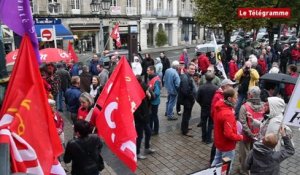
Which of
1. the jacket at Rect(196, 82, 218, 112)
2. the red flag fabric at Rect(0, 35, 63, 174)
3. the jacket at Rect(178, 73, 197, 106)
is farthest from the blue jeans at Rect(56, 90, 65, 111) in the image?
the red flag fabric at Rect(0, 35, 63, 174)

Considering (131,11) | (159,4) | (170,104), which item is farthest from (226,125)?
(159,4)

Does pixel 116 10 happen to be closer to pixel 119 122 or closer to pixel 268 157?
pixel 119 122

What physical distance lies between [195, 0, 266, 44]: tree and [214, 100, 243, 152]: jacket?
15.1 meters

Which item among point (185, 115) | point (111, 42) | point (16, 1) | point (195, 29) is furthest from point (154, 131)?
Result: point (195, 29)

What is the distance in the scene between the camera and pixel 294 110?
155 inches

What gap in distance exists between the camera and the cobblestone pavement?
6.79 metres

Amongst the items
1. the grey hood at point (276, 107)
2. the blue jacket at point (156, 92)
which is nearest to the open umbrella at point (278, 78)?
the blue jacket at point (156, 92)

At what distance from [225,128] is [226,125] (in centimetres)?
6

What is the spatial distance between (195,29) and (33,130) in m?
47.8

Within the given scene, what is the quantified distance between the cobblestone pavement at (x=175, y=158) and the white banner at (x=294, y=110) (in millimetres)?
2950

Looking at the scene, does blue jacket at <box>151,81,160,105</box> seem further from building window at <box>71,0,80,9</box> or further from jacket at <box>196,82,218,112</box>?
building window at <box>71,0,80,9</box>

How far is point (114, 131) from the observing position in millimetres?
4324

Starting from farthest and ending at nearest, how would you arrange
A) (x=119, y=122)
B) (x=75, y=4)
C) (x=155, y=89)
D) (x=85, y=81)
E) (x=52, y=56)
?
(x=75, y=4) → (x=85, y=81) → (x=52, y=56) → (x=155, y=89) → (x=119, y=122)

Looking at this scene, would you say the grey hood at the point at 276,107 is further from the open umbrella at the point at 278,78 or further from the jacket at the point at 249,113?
the open umbrella at the point at 278,78
